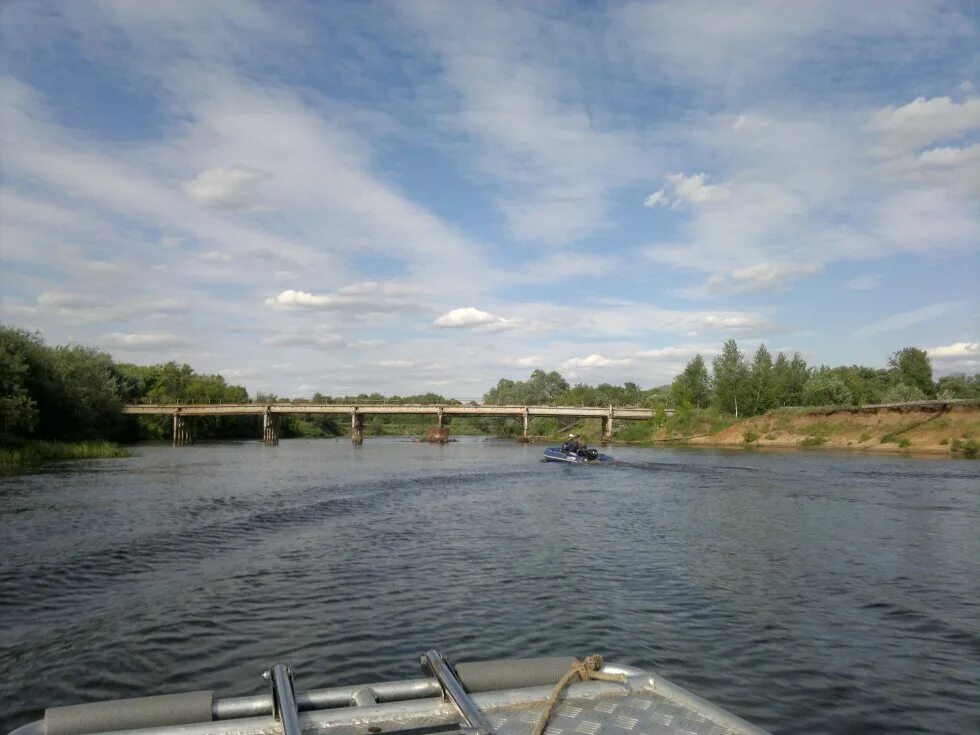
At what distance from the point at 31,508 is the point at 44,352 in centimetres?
4756

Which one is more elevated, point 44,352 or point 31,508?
point 44,352

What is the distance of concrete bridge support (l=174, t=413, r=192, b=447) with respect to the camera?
10538cm

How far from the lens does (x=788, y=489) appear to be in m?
32.8

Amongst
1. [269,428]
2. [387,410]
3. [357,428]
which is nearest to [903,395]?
[387,410]

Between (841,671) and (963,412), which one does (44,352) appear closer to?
(841,671)

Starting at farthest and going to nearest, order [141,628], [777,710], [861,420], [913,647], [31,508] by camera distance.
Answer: [861,420] < [31,508] < [141,628] < [913,647] < [777,710]

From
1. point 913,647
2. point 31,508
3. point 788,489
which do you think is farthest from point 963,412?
point 31,508

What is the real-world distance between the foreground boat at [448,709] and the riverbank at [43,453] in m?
41.6

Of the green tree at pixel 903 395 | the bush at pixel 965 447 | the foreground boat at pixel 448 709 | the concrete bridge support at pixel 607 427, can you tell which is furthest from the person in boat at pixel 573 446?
the green tree at pixel 903 395

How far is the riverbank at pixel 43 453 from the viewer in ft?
137

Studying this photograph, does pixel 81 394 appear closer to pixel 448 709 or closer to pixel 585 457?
pixel 585 457

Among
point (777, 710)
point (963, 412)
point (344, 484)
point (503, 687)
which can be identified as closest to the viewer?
point (503, 687)

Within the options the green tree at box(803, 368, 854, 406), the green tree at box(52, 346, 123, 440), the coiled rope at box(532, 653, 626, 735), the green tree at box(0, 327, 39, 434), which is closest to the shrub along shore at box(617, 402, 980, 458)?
the green tree at box(803, 368, 854, 406)

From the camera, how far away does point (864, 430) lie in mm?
72625
